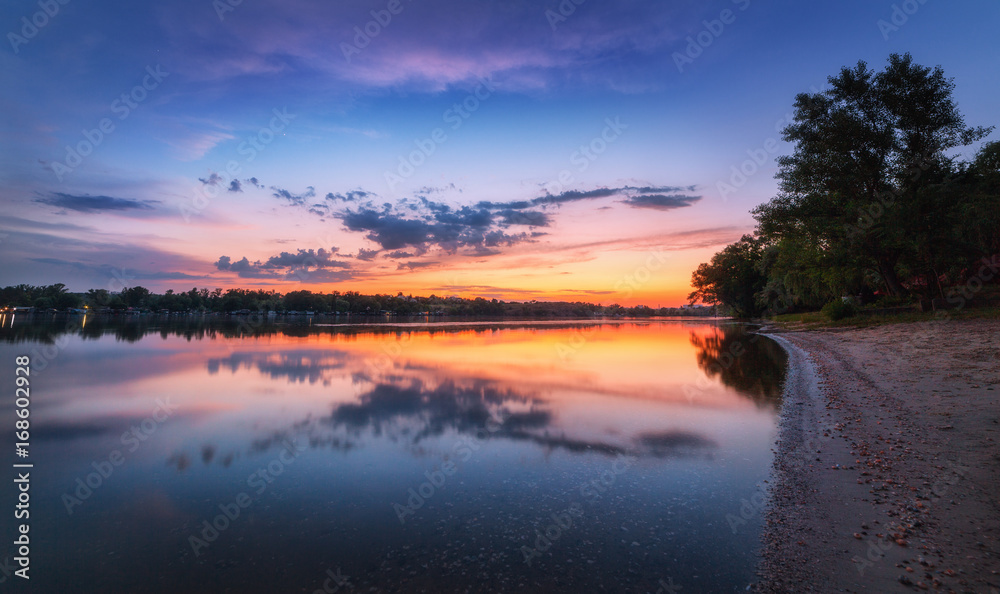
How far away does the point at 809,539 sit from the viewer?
15.9 ft

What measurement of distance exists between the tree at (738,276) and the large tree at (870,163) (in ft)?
149

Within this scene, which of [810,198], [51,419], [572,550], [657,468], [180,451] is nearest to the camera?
[572,550]

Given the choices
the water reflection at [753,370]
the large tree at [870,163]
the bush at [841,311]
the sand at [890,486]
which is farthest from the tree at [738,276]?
the sand at [890,486]

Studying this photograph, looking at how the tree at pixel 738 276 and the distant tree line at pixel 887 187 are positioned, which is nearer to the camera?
the distant tree line at pixel 887 187

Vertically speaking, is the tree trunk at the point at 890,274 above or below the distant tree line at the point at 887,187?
below

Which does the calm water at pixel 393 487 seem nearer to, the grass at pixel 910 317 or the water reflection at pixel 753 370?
the water reflection at pixel 753 370

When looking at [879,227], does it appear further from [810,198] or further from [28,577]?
[28,577]

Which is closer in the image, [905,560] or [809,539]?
[905,560]

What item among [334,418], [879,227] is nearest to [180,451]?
[334,418]

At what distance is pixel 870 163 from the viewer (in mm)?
30797

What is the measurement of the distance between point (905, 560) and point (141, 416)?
14.5 meters

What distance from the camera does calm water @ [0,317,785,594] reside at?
4430 mm

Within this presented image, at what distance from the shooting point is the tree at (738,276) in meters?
76.4

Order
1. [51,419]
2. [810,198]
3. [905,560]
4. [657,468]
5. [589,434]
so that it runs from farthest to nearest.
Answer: [810,198] → [51,419] → [589,434] → [657,468] → [905,560]
